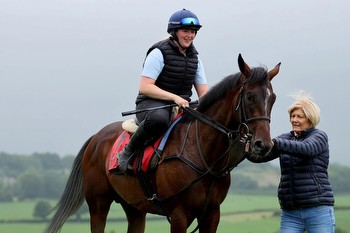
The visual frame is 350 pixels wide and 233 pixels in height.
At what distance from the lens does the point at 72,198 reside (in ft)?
31.4

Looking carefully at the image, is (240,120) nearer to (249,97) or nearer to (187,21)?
(249,97)

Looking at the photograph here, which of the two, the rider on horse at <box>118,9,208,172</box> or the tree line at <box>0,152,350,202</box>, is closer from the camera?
the rider on horse at <box>118,9,208,172</box>

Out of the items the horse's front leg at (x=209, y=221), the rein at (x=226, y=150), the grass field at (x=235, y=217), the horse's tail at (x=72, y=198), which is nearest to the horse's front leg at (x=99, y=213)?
the horse's tail at (x=72, y=198)

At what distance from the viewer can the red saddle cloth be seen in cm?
730

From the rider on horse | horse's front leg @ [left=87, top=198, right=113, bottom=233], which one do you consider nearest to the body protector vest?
the rider on horse

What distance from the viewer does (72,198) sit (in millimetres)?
9586

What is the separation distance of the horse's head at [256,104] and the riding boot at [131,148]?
125 cm

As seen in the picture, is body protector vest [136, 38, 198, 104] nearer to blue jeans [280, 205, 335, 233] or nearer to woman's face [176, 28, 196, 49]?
woman's face [176, 28, 196, 49]

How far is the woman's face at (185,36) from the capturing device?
23.8 ft

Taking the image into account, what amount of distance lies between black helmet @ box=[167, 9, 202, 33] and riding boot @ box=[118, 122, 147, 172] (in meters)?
1.11

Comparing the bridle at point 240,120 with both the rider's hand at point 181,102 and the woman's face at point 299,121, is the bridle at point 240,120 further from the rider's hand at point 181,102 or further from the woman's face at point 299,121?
the woman's face at point 299,121

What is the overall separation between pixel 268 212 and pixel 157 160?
23.2 meters

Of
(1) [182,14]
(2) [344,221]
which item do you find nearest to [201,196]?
(1) [182,14]

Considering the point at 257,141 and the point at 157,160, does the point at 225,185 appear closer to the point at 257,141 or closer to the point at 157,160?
the point at 157,160
